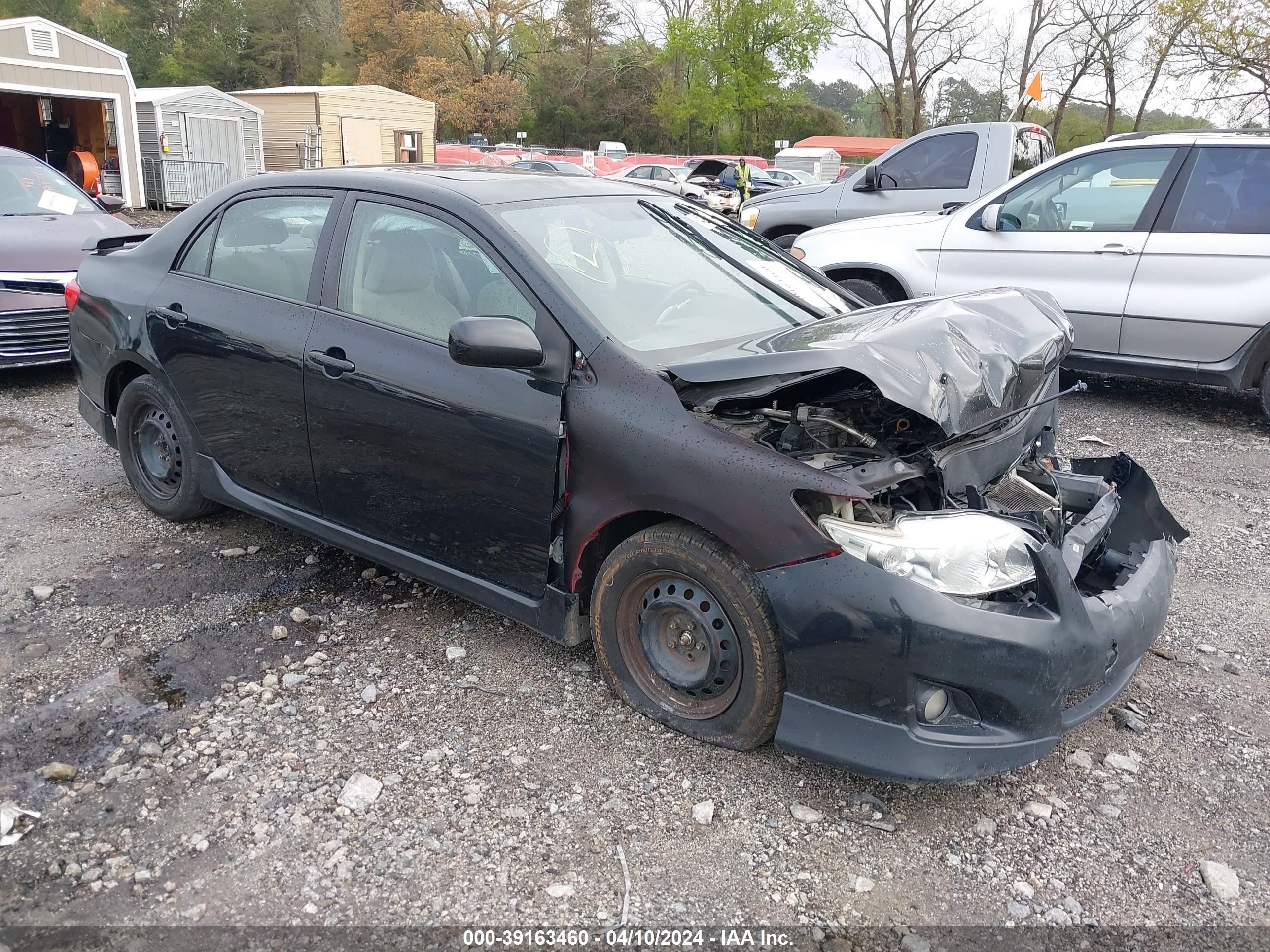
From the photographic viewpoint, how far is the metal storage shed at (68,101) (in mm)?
19828

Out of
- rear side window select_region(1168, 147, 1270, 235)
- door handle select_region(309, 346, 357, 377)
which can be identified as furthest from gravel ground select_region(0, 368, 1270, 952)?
rear side window select_region(1168, 147, 1270, 235)

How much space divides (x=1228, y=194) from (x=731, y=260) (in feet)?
14.5

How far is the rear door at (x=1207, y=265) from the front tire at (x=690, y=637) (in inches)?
199

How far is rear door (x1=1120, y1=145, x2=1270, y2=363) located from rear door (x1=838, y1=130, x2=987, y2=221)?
105 inches

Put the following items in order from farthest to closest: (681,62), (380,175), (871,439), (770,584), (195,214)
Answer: (681,62) → (195,214) → (380,175) → (871,439) → (770,584)

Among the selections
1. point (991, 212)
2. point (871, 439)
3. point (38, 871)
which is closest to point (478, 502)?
point (871, 439)

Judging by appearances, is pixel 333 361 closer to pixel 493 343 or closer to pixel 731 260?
pixel 493 343

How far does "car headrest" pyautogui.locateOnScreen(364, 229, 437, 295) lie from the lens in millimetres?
3439

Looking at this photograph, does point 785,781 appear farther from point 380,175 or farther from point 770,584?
point 380,175

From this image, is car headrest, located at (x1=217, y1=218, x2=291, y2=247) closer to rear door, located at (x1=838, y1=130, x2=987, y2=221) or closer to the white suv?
the white suv

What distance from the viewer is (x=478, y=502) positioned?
3.27 meters

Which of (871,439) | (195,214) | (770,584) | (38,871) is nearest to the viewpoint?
(38,871)

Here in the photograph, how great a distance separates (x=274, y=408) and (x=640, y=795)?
2149 mm

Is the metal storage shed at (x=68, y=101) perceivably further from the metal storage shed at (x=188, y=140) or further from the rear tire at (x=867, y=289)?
the rear tire at (x=867, y=289)
